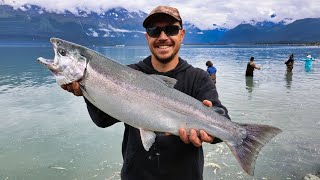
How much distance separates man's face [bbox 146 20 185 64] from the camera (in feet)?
13.0

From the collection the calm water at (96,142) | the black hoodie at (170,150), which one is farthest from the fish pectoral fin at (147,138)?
the calm water at (96,142)

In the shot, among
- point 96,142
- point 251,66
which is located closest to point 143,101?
point 96,142

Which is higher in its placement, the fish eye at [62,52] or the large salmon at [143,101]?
the fish eye at [62,52]

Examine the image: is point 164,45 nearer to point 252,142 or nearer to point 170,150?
point 170,150

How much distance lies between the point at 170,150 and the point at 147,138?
336mm

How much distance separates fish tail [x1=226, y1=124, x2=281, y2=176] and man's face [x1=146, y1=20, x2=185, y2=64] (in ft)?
4.01

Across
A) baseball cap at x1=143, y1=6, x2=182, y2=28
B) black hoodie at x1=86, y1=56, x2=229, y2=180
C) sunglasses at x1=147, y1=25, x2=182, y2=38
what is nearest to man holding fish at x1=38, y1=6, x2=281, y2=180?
black hoodie at x1=86, y1=56, x2=229, y2=180

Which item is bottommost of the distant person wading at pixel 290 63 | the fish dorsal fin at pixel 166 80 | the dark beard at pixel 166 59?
the distant person wading at pixel 290 63

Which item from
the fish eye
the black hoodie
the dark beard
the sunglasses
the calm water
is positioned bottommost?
the calm water

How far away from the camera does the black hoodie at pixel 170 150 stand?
3770 mm

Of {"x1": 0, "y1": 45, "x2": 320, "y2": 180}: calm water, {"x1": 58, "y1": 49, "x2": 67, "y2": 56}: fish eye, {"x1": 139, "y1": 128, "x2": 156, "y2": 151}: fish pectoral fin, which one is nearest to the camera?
{"x1": 139, "y1": 128, "x2": 156, "y2": 151}: fish pectoral fin

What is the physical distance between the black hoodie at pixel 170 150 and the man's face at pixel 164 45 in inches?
7.2

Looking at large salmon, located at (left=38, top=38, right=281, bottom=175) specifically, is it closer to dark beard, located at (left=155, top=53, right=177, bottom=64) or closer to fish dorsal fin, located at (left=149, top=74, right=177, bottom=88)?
fish dorsal fin, located at (left=149, top=74, right=177, bottom=88)

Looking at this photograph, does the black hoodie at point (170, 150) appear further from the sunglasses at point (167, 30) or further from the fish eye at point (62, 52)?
the fish eye at point (62, 52)
